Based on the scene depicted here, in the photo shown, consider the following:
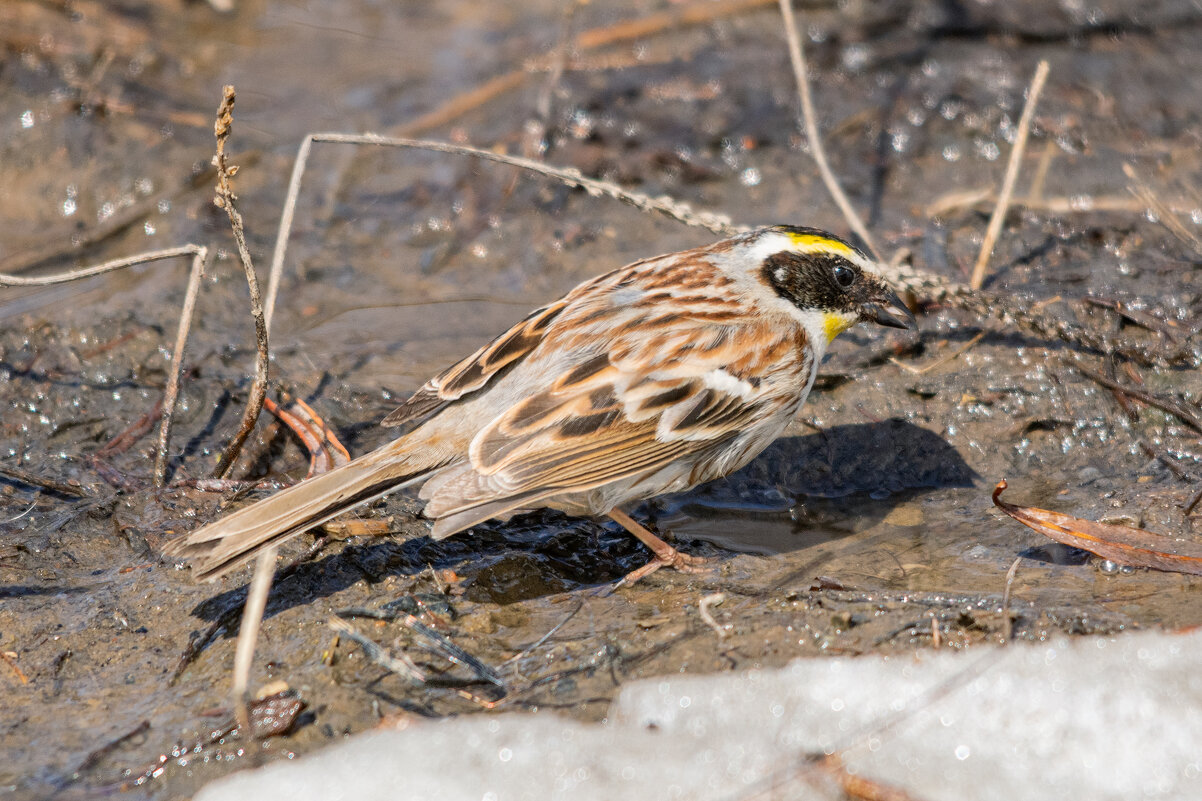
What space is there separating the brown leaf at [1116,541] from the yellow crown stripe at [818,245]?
1.42 metres

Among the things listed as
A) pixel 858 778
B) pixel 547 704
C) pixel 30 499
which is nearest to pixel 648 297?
pixel 547 704

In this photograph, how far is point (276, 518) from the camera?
14.8ft

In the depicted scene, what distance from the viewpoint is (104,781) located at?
12.7ft

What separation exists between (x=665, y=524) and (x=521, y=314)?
6.53ft

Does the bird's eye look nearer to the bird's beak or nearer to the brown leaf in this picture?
the bird's beak

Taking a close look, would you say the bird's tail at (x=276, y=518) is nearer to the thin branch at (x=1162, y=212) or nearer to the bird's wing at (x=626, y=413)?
the bird's wing at (x=626, y=413)

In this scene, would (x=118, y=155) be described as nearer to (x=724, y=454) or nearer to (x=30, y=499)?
(x=30, y=499)

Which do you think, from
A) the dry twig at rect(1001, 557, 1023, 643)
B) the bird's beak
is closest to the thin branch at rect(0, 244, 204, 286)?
the bird's beak

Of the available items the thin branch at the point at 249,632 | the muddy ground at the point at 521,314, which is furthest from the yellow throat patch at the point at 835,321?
the thin branch at the point at 249,632

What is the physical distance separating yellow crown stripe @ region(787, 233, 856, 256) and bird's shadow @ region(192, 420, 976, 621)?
3.45 feet

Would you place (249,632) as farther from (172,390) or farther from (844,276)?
(844,276)

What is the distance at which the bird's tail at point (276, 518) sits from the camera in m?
4.44

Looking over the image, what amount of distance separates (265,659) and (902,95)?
6346mm

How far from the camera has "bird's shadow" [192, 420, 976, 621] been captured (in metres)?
4.96
